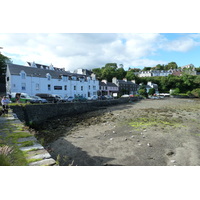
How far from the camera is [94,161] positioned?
269 inches

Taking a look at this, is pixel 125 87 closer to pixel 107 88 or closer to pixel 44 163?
pixel 107 88

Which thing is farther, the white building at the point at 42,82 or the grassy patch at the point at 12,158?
the white building at the point at 42,82

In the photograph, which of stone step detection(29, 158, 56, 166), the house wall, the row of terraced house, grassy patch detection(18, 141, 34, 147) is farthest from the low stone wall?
stone step detection(29, 158, 56, 166)

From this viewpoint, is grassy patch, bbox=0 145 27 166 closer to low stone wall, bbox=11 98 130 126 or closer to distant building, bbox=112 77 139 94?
low stone wall, bbox=11 98 130 126

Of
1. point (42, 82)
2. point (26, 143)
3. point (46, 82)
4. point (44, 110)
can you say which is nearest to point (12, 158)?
point (26, 143)

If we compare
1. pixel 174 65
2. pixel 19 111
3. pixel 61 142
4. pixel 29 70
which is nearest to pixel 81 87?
pixel 29 70

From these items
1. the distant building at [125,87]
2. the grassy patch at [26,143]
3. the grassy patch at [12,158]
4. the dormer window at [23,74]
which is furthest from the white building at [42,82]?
the grassy patch at [12,158]

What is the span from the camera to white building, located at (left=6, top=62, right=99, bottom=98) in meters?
29.2

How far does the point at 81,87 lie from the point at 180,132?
1453 inches

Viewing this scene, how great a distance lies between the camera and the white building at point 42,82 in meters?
29.2

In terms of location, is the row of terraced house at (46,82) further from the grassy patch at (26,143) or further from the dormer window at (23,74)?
the grassy patch at (26,143)

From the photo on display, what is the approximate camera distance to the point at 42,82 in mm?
33438

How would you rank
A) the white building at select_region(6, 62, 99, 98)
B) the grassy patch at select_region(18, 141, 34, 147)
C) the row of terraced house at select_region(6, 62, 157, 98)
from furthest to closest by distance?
the row of terraced house at select_region(6, 62, 157, 98)
the white building at select_region(6, 62, 99, 98)
the grassy patch at select_region(18, 141, 34, 147)

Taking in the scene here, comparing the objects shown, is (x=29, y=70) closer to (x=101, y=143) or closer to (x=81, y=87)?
(x=81, y=87)
